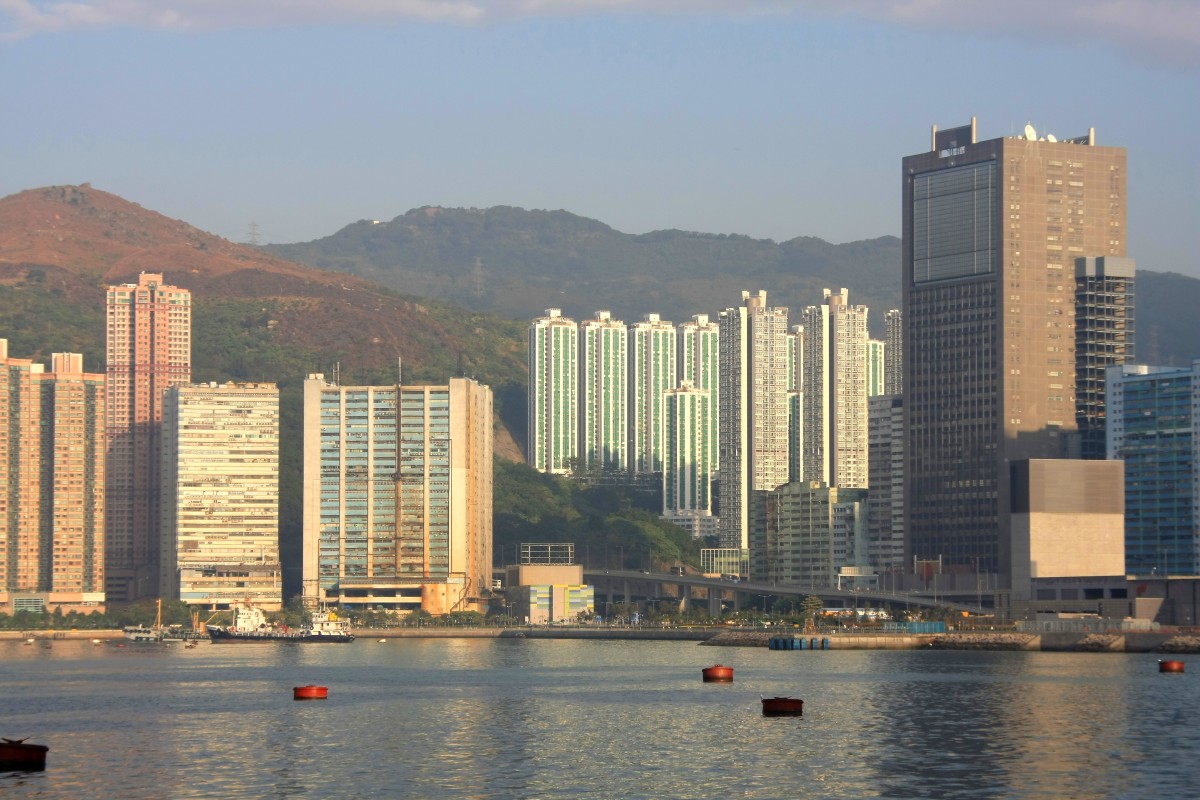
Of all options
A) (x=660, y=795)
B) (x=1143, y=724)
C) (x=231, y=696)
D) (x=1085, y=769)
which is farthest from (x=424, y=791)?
(x=231, y=696)

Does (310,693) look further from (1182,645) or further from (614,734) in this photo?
(1182,645)

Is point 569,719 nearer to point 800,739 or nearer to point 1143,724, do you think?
point 800,739

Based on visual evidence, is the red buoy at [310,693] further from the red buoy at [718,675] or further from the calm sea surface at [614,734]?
the red buoy at [718,675]

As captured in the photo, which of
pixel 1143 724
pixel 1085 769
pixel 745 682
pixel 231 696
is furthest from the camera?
pixel 745 682

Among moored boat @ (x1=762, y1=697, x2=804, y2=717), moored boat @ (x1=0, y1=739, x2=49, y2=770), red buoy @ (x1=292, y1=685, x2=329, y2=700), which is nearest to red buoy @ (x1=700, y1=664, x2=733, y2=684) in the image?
red buoy @ (x1=292, y1=685, x2=329, y2=700)

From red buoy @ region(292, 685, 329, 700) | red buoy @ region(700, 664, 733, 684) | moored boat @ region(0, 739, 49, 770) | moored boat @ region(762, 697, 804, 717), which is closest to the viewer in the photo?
moored boat @ region(0, 739, 49, 770)

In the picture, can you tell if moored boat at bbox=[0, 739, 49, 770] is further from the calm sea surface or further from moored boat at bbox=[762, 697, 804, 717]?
moored boat at bbox=[762, 697, 804, 717]

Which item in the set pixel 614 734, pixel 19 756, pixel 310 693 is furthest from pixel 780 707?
pixel 19 756
